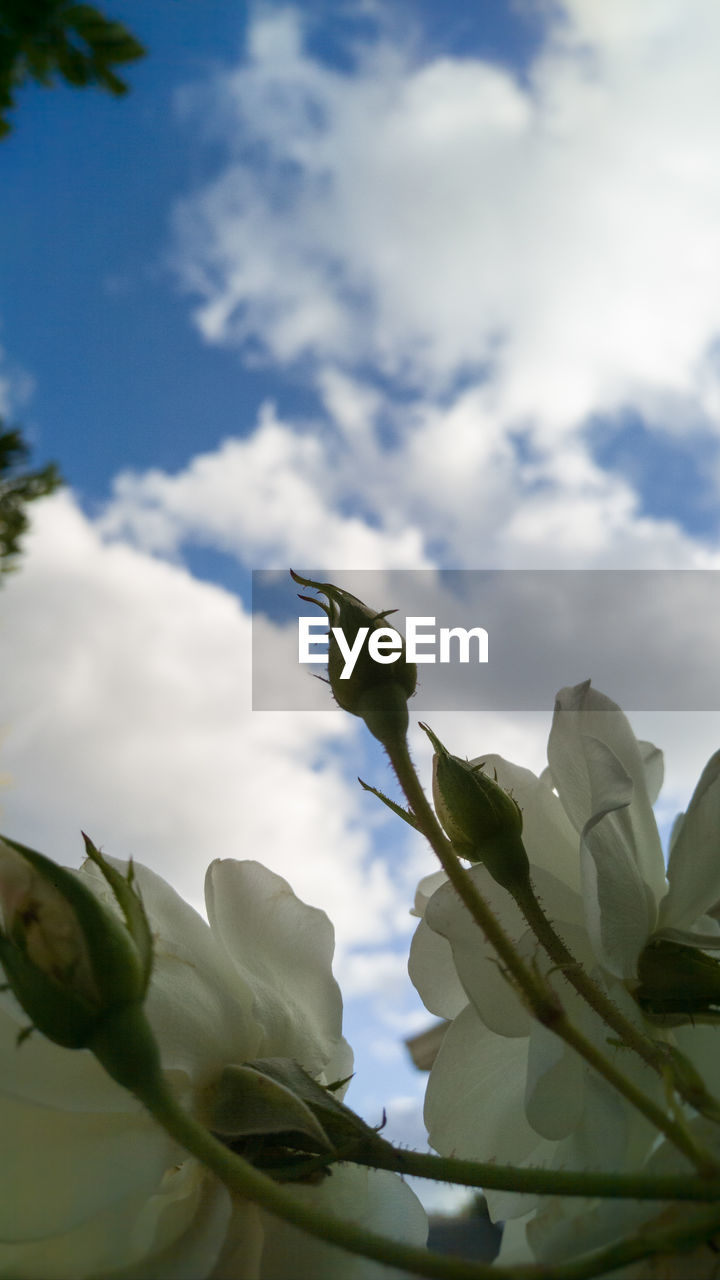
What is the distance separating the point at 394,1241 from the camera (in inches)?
4.2

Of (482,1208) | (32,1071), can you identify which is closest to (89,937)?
(32,1071)

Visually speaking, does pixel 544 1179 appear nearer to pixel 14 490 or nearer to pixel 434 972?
Answer: pixel 434 972

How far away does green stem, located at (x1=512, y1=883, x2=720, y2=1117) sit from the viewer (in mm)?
123

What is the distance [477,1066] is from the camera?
0.58ft

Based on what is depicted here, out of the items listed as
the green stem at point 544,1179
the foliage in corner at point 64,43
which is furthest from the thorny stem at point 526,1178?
the foliage in corner at point 64,43

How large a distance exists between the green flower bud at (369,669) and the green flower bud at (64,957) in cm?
7

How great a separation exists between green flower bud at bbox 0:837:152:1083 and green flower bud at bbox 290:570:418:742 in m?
0.07

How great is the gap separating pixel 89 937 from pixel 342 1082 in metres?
0.08

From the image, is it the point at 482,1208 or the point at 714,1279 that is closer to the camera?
the point at 714,1279

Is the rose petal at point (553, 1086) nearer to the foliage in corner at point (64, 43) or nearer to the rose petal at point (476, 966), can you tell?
the rose petal at point (476, 966)

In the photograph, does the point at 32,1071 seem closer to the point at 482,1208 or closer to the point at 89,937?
the point at 89,937

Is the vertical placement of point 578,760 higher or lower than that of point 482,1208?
higher

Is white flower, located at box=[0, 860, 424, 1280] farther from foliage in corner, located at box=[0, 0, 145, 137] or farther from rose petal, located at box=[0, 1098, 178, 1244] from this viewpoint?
foliage in corner, located at box=[0, 0, 145, 137]

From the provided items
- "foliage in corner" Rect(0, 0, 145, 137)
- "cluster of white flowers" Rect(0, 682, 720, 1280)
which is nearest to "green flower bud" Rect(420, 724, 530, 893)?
"cluster of white flowers" Rect(0, 682, 720, 1280)
